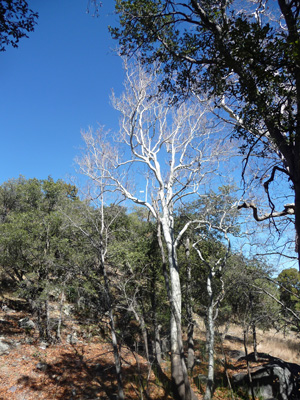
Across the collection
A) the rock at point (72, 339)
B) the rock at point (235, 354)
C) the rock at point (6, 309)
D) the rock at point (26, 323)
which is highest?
the rock at point (6, 309)

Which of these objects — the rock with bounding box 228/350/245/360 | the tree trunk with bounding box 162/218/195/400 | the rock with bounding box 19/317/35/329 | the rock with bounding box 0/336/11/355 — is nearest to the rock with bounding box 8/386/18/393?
the rock with bounding box 0/336/11/355

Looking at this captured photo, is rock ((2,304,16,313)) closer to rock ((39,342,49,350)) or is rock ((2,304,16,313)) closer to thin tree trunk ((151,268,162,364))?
rock ((39,342,49,350))

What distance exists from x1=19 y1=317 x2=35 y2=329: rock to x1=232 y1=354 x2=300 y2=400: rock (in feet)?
35.5

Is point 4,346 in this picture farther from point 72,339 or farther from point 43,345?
point 72,339

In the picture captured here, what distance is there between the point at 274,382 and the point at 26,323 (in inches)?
494

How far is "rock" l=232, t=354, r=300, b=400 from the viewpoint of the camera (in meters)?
9.56

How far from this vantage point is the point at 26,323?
1406 centimetres

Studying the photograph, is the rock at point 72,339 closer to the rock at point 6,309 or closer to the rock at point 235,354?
the rock at point 6,309

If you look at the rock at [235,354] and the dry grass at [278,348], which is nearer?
the rock at [235,354]

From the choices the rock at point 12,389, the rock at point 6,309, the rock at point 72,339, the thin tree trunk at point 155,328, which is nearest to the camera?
the rock at point 12,389

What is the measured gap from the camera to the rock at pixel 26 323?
13852 millimetres

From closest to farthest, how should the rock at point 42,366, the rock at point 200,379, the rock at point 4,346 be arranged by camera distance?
the rock at point 42,366
the rock at point 200,379
the rock at point 4,346

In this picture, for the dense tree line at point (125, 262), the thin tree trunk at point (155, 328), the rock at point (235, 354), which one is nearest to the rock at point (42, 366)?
the dense tree line at point (125, 262)

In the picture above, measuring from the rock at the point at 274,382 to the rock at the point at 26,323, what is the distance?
10835 millimetres
